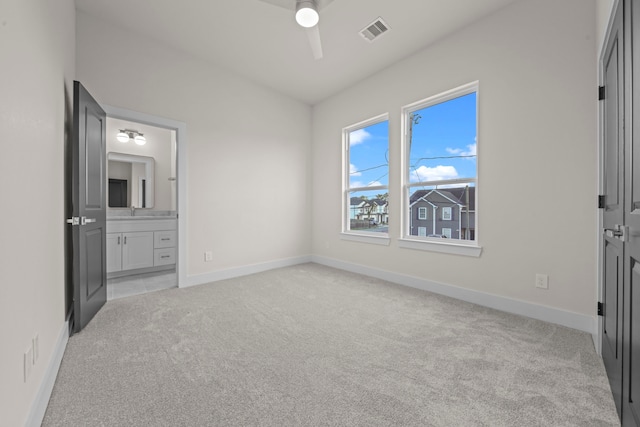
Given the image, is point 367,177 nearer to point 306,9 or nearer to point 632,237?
point 306,9

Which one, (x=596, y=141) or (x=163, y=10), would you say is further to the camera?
(x=163, y=10)

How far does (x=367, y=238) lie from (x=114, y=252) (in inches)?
146

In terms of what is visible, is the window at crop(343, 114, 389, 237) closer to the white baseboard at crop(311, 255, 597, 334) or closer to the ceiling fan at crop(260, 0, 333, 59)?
the white baseboard at crop(311, 255, 597, 334)

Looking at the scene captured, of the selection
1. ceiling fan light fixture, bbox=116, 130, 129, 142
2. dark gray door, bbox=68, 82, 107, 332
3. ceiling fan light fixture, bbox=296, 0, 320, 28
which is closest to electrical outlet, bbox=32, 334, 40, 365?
dark gray door, bbox=68, 82, 107, 332

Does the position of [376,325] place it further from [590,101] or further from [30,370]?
[590,101]

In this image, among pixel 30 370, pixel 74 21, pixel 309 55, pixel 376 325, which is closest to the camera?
pixel 30 370

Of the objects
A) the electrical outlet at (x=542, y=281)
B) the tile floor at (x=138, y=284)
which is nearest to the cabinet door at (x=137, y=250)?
the tile floor at (x=138, y=284)

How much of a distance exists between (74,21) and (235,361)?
3487 mm

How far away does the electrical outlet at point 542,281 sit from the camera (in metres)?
2.38

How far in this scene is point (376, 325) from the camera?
7.57 feet

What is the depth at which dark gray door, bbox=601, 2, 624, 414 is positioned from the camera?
1321 mm

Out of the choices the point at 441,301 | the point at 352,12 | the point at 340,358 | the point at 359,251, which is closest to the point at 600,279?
the point at 441,301

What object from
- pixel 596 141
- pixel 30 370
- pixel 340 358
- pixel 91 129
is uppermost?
pixel 91 129

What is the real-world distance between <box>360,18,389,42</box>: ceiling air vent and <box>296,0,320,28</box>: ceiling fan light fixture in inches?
44.6
